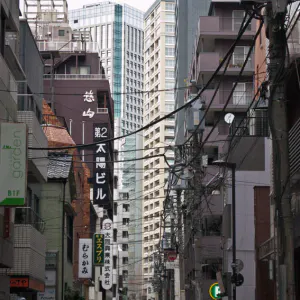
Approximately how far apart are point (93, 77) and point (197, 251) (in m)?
62.2

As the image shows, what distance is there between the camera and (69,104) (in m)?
92.4

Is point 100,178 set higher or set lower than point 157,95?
lower

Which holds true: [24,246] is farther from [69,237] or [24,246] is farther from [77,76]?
[77,76]

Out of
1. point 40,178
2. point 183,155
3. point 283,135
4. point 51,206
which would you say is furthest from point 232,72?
point 283,135

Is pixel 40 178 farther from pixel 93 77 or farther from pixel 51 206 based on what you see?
pixel 93 77

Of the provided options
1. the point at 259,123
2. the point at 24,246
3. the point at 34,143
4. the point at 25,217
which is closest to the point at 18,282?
the point at 24,246

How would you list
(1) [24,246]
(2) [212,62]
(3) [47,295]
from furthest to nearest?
(2) [212,62] < (3) [47,295] < (1) [24,246]

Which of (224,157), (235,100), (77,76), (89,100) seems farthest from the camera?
(77,76)

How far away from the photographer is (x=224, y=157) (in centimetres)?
4434

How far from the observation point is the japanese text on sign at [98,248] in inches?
2697

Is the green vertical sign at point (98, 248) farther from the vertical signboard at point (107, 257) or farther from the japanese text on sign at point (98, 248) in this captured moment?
the vertical signboard at point (107, 257)

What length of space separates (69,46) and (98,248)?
39514 mm

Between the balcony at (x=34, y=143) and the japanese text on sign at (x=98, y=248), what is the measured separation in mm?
34719

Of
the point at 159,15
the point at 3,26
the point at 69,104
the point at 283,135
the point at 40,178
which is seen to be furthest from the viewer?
the point at 159,15
